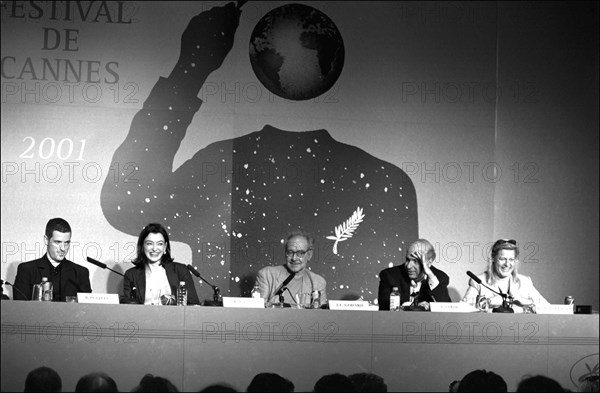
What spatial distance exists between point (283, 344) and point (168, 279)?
1180 millimetres

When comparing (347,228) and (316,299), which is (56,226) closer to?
(316,299)

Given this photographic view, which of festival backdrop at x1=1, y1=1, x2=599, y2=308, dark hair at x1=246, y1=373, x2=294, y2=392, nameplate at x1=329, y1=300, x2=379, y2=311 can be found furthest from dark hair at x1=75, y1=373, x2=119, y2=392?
festival backdrop at x1=1, y1=1, x2=599, y2=308

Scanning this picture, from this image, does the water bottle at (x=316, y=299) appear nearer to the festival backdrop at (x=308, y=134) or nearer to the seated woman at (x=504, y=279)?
the seated woman at (x=504, y=279)

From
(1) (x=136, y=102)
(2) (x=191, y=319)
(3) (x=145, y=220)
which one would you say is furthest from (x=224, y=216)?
(2) (x=191, y=319)

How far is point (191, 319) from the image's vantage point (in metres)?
4.95

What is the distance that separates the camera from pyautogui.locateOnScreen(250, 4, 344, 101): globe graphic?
23.8 feet

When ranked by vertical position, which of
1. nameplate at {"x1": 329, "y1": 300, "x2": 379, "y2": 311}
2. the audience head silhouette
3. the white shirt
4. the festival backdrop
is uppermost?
the festival backdrop

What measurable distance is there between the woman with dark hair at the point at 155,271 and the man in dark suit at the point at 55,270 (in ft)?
1.22

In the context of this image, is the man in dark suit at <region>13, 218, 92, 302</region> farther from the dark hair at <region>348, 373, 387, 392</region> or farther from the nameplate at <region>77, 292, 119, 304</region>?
the dark hair at <region>348, 373, 387, 392</region>

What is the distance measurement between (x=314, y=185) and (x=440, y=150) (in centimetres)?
104

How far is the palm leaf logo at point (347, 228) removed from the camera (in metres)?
7.24

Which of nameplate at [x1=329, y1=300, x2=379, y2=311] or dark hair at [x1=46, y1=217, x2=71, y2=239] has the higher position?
dark hair at [x1=46, y1=217, x2=71, y2=239]

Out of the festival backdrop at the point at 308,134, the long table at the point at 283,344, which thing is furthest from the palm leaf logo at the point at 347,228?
the long table at the point at 283,344

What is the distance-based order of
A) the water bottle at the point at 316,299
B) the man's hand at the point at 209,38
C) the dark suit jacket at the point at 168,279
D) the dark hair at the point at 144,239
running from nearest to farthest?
the water bottle at the point at 316,299 < the dark suit jacket at the point at 168,279 < the dark hair at the point at 144,239 < the man's hand at the point at 209,38
